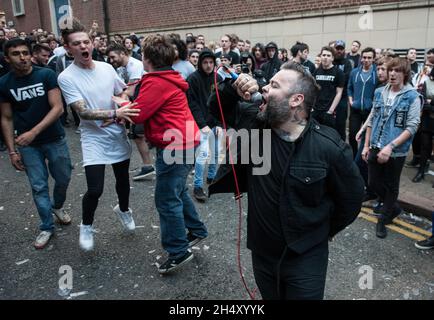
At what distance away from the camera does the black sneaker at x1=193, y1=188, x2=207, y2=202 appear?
5094mm

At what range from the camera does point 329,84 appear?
21.6ft

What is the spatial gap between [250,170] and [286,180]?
31cm

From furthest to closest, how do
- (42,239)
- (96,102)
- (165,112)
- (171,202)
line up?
1. (42,239)
2. (96,102)
3. (171,202)
4. (165,112)

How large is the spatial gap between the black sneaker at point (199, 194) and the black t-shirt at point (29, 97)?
202cm

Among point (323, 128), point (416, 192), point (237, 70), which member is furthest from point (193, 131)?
point (416, 192)

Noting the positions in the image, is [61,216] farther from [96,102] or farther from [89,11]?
[89,11]

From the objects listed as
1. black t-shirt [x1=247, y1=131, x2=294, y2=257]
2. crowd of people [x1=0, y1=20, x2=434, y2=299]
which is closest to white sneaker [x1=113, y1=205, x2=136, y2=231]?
crowd of people [x1=0, y1=20, x2=434, y2=299]

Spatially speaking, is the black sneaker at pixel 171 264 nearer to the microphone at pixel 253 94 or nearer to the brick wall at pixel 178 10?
the microphone at pixel 253 94

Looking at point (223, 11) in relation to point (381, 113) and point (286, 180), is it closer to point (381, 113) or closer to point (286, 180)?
point (381, 113)

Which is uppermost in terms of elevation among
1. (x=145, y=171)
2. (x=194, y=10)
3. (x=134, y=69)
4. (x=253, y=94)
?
(x=194, y=10)

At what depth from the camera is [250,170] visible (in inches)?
92.5

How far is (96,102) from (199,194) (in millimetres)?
2059

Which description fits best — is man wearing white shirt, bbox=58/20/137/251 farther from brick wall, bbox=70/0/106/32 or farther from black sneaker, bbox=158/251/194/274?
brick wall, bbox=70/0/106/32

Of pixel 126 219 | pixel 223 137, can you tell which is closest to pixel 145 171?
pixel 126 219
